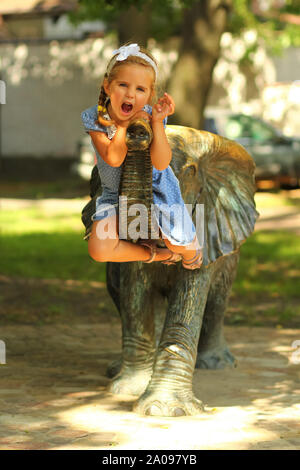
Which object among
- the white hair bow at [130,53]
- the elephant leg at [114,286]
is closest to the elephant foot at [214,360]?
the elephant leg at [114,286]

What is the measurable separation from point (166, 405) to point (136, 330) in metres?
0.73

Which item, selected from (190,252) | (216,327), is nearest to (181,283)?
(190,252)

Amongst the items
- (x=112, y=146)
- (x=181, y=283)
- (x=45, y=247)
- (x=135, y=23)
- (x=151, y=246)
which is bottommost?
(x=181, y=283)

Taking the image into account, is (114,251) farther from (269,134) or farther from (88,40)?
(88,40)

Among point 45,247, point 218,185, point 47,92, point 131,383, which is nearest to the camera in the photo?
point 131,383

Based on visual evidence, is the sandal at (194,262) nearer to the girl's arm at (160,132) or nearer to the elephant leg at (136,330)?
the elephant leg at (136,330)

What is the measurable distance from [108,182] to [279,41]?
2095 centimetres

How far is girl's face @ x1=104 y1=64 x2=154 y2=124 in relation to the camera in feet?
15.6

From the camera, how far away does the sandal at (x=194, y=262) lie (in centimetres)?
530

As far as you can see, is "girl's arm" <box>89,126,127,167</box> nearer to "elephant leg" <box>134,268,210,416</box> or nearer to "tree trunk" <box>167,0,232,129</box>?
"elephant leg" <box>134,268,210,416</box>

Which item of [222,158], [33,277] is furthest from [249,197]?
[33,277]

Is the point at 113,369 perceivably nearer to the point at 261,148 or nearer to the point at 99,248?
the point at 99,248

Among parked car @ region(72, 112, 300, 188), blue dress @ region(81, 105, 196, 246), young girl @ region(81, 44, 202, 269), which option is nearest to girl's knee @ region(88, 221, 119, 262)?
young girl @ region(81, 44, 202, 269)

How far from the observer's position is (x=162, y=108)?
474 cm
